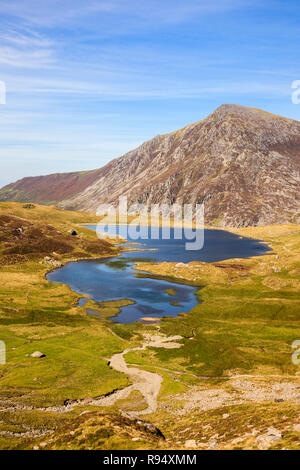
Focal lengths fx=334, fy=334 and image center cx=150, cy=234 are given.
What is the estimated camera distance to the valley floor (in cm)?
4250

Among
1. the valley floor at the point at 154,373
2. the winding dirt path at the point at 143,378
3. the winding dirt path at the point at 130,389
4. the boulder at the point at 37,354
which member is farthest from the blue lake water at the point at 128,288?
the boulder at the point at 37,354

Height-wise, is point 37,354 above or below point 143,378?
above

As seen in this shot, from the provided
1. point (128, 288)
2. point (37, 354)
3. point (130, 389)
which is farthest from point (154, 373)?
point (128, 288)

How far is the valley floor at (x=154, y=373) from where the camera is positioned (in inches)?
1673

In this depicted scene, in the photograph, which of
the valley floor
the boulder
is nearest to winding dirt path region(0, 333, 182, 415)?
the valley floor

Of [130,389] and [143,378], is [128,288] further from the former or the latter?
[130,389]

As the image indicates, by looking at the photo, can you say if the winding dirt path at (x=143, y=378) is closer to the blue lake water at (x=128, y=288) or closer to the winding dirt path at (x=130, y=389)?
the winding dirt path at (x=130, y=389)

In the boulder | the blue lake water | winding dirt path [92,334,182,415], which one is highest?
the blue lake water

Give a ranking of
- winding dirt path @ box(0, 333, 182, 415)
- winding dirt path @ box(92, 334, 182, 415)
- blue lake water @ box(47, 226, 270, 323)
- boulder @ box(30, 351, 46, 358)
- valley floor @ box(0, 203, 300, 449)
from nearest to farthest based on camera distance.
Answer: valley floor @ box(0, 203, 300, 449), winding dirt path @ box(0, 333, 182, 415), winding dirt path @ box(92, 334, 182, 415), boulder @ box(30, 351, 46, 358), blue lake water @ box(47, 226, 270, 323)

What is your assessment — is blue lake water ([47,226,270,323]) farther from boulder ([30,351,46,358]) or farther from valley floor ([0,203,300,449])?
boulder ([30,351,46,358])

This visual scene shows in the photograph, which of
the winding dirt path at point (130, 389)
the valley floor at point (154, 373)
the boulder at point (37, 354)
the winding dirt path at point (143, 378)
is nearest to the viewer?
the valley floor at point (154, 373)

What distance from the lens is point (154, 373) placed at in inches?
2874
